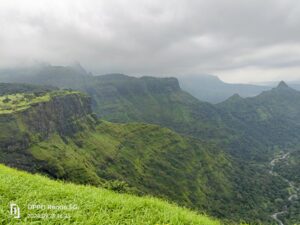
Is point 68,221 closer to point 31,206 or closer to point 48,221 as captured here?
point 48,221

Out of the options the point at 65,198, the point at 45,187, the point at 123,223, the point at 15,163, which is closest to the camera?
the point at 123,223

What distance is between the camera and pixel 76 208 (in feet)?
40.2

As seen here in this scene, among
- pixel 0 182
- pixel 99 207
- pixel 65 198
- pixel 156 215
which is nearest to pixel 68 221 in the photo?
pixel 99 207

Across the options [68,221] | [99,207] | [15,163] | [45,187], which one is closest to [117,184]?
[45,187]

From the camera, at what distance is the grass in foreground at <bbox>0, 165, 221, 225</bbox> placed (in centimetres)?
1112

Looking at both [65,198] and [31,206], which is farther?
[65,198]

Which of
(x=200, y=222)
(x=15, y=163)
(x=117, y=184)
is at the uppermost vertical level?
(x=200, y=222)

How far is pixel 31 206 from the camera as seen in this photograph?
38.1 feet

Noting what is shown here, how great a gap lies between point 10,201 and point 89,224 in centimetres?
351

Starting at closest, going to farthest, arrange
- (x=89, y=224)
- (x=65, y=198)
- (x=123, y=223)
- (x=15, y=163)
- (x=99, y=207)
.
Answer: (x=89, y=224) < (x=123, y=223) < (x=99, y=207) < (x=65, y=198) < (x=15, y=163)

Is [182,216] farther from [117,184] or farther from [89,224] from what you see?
[117,184]

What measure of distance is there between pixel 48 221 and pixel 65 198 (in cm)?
248

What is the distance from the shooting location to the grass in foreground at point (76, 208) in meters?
11.1

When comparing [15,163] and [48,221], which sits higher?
[48,221]
